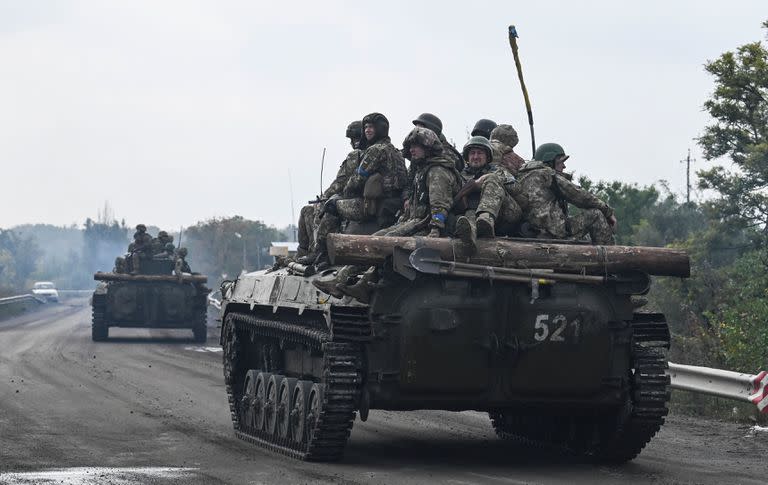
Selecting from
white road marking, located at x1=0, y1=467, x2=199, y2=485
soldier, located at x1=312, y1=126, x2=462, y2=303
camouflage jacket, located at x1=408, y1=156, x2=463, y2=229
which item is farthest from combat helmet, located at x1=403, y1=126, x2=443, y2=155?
white road marking, located at x1=0, y1=467, x2=199, y2=485

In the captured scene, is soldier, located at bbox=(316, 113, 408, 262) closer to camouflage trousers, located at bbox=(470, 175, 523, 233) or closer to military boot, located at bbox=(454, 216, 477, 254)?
camouflage trousers, located at bbox=(470, 175, 523, 233)

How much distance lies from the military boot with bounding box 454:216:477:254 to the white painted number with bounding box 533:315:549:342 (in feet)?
2.80

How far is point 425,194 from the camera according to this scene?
1327cm

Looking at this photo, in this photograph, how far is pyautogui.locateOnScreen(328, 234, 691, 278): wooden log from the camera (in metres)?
11.8

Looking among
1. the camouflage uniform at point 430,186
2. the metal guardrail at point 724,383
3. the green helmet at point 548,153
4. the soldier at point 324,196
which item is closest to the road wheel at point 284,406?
the soldier at point 324,196

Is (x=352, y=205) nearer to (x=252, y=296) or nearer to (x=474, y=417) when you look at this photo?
(x=252, y=296)

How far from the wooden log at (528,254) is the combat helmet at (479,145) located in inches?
50.8

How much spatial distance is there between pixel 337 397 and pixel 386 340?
644 millimetres

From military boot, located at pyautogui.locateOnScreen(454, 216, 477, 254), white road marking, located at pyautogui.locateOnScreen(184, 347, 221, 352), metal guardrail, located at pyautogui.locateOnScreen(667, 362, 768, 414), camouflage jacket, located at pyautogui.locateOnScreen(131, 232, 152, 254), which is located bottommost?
white road marking, located at pyautogui.locateOnScreen(184, 347, 221, 352)

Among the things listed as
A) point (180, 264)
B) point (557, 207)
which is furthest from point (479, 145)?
point (180, 264)

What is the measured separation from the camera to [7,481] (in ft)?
36.1

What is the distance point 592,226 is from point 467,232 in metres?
2.02

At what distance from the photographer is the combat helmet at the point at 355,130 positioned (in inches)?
620

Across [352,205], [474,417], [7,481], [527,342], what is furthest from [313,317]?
[474,417]
